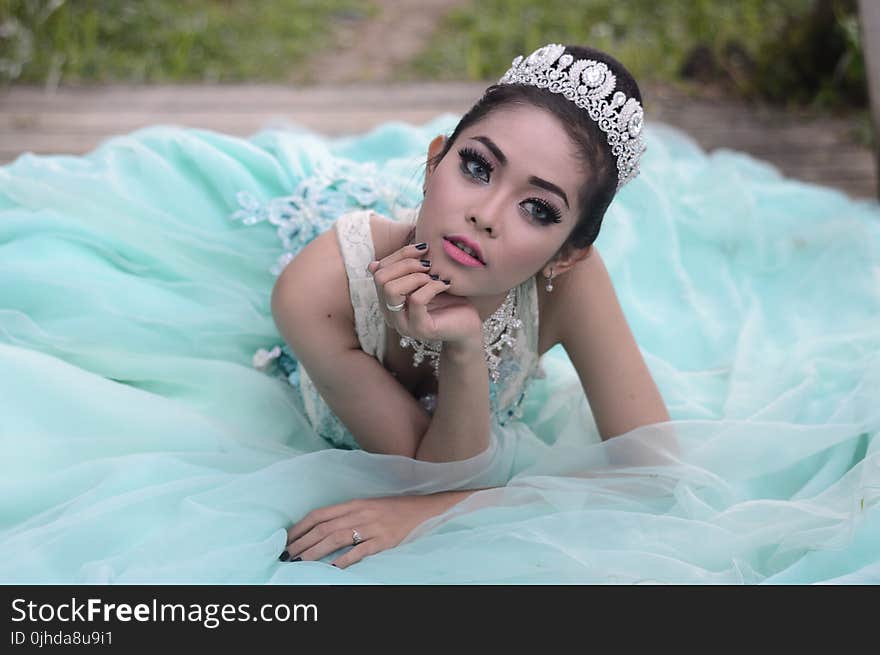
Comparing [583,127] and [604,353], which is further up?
[583,127]

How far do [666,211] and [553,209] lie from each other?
1629 millimetres

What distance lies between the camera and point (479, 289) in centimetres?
221

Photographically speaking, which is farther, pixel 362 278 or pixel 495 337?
pixel 495 337

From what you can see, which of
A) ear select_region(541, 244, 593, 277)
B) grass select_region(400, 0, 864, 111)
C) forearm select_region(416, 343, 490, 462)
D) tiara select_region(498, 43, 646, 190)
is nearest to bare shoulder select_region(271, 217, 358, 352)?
forearm select_region(416, 343, 490, 462)

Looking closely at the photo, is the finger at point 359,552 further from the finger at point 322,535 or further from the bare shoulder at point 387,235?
the bare shoulder at point 387,235

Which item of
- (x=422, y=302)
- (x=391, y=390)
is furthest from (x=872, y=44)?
(x=422, y=302)

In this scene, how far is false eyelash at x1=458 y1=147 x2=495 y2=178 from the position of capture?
86.0 inches

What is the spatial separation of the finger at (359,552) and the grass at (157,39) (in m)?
3.69

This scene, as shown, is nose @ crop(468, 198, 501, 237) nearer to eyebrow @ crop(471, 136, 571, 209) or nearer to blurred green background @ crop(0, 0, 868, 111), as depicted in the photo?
eyebrow @ crop(471, 136, 571, 209)

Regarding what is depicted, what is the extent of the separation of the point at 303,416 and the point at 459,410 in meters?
0.58

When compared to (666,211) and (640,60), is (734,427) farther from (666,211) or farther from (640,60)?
(640,60)

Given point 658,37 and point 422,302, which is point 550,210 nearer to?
point 422,302

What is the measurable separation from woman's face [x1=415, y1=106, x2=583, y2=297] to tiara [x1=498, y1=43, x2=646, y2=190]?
3.1 inches

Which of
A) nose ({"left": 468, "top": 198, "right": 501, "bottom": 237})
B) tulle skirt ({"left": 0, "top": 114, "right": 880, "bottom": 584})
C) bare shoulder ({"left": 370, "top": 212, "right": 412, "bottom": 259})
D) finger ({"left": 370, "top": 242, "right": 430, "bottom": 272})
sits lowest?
tulle skirt ({"left": 0, "top": 114, "right": 880, "bottom": 584})
